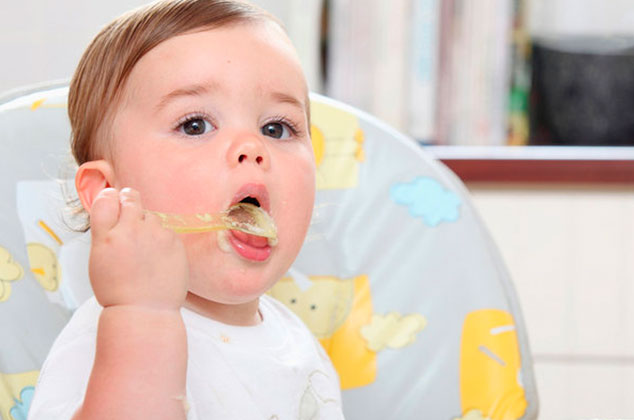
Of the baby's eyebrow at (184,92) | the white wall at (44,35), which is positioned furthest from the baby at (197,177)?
the white wall at (44,35)

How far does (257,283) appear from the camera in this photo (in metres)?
0.72

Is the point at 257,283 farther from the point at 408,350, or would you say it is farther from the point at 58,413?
the point at 408,350

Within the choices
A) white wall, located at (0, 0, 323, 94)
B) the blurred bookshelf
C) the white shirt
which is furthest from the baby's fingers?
the blurred bookshelf

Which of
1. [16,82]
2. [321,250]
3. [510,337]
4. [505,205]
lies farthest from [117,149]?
[505,205]

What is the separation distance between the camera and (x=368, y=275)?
102 cm

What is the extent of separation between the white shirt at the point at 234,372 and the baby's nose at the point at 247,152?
0.15 metres

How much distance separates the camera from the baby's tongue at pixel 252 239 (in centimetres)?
70

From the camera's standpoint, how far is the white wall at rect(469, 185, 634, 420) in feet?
4.87

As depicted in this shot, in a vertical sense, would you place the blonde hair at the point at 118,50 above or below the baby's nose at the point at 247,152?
above

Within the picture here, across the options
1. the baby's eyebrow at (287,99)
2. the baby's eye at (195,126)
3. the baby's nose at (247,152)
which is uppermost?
the baby's eyebrow at (287,99)

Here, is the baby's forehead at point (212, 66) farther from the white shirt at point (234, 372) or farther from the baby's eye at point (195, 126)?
the white shirt at point (234, 372)

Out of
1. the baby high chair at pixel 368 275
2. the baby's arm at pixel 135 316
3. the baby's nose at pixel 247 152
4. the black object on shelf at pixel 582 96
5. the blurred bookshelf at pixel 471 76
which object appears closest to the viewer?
the baby's arm at pixel 135 316

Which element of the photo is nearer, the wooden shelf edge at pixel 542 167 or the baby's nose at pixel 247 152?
the baby's nose at pixel 247 152

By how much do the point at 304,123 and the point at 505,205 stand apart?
0.77m
